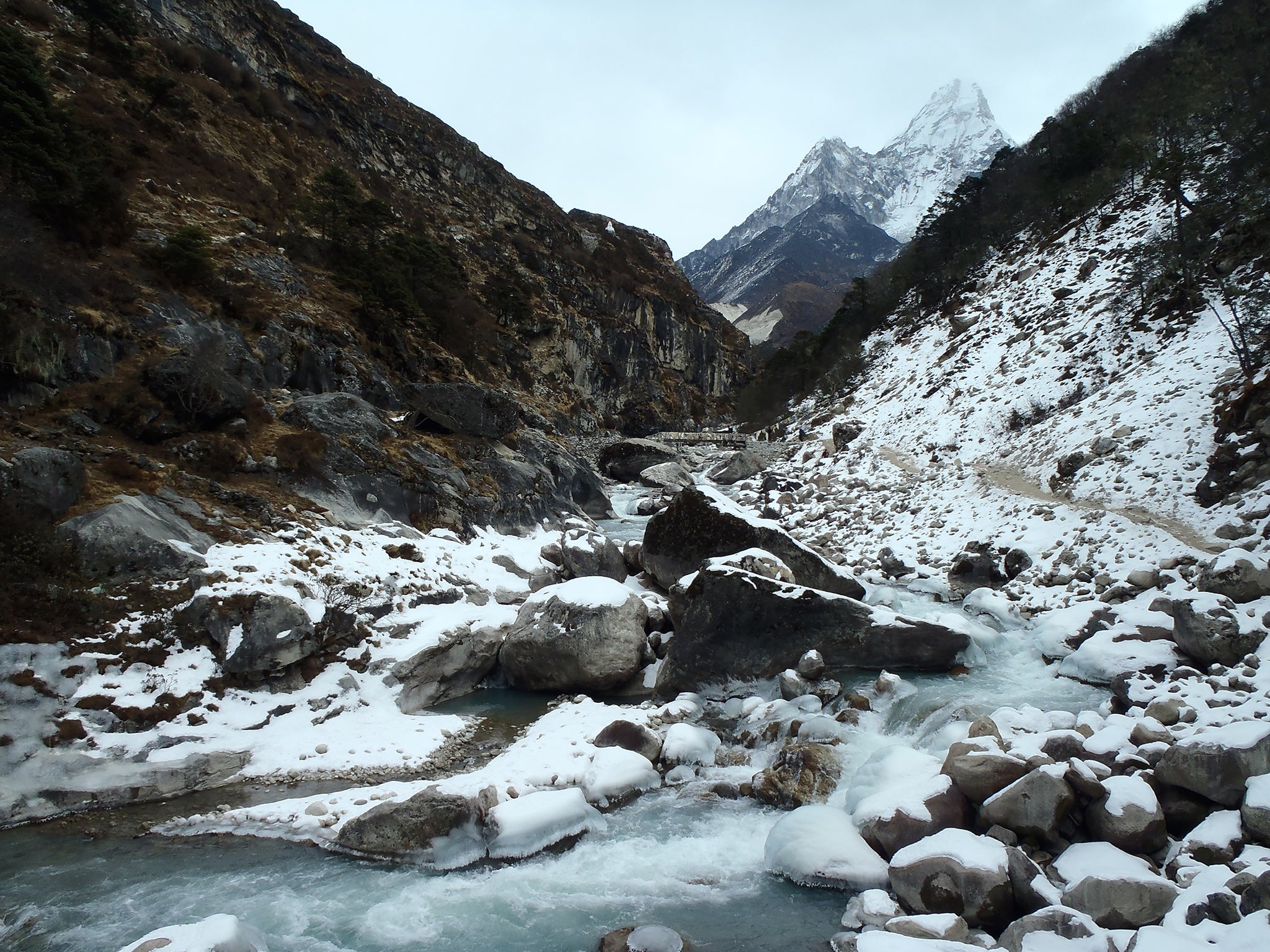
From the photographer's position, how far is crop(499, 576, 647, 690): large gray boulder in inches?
501

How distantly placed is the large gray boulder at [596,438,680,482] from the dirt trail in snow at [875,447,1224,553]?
18.5 metres

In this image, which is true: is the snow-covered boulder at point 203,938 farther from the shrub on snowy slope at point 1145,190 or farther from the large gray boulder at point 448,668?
the shrub on snowy slope at point 1145,190

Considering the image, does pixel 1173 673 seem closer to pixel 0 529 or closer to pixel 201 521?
pixel 201 521

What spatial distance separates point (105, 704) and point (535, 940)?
7.86m

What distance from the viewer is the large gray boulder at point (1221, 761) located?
6238 mm

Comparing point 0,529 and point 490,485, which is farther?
point 490,485

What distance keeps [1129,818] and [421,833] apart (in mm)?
8105

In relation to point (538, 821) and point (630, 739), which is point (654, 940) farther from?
point (630, 739)

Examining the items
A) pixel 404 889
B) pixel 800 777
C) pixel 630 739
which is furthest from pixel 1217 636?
pixel 404 889

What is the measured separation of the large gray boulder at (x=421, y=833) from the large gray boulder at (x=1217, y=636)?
11.0 m

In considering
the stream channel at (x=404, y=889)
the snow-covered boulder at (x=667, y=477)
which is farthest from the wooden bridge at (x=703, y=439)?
the stream channel at (x=404, y=889)

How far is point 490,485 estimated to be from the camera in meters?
21.0

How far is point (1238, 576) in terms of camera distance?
32.7 ft

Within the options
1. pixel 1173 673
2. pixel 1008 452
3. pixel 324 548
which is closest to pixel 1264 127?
pixel 1008 452
